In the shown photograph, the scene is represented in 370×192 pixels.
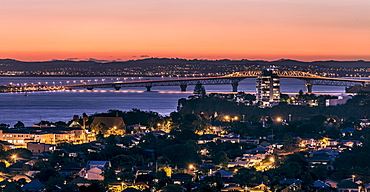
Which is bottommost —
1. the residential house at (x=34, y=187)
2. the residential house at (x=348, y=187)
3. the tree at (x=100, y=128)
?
the tree at (x=100, y=128)

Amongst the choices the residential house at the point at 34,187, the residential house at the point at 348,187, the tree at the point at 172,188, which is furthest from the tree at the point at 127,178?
the residential house at the point at 348,187

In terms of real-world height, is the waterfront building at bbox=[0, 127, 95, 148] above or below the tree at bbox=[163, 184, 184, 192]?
below

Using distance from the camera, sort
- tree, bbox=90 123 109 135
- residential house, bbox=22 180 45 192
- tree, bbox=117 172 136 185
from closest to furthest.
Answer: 1. residential house, bbox=22 180 45 192
2. tree, bbox=117 172 136 185
3. tree, bbox=90 123 109 135

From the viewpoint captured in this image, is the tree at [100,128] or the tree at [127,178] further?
the tree at [100,128]

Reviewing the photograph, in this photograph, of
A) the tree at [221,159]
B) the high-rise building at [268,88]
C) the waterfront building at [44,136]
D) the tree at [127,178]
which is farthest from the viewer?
the high-rise building at [268,88]

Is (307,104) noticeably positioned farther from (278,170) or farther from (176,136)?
(278,170)

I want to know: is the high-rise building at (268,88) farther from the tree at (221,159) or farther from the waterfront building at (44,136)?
the tree at (221,159)

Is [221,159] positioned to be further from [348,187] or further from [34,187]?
[34,187]

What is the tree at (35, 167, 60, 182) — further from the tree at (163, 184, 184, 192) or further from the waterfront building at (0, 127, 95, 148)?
the waterfront building at (0, 127, 95, 148)

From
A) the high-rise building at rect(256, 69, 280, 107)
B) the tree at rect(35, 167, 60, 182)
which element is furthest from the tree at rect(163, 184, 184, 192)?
the high-rise building at rect(256, 69, 280, 107)

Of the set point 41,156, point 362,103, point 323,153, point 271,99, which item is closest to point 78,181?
point 41,156
